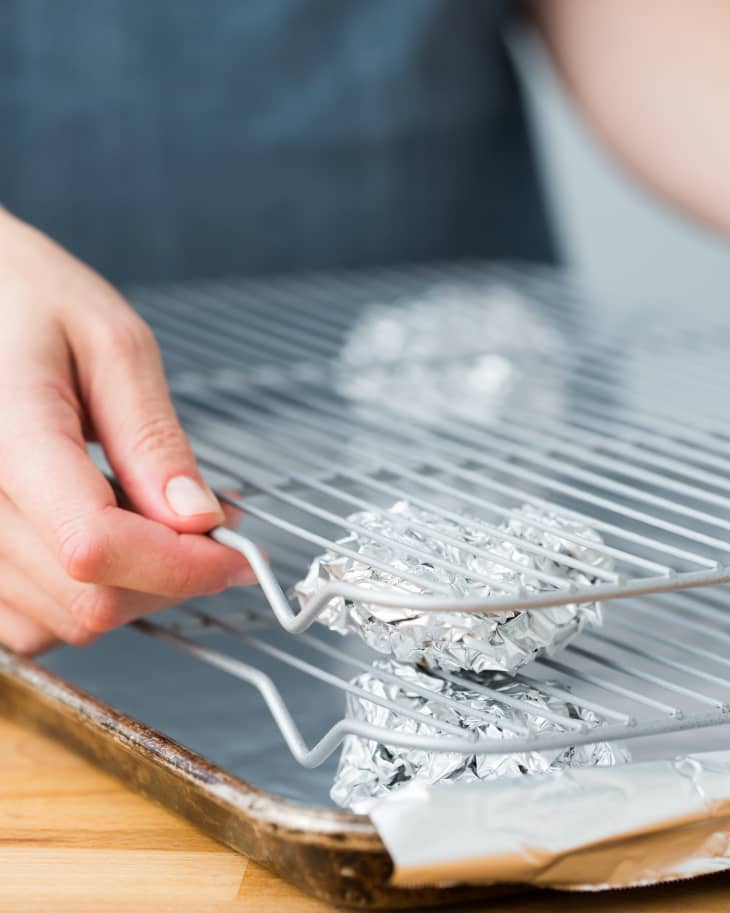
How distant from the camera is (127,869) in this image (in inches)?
16.4

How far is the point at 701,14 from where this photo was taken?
3.62 feet

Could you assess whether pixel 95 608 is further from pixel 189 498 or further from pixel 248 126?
pixel 248 126

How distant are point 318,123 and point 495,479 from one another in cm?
72

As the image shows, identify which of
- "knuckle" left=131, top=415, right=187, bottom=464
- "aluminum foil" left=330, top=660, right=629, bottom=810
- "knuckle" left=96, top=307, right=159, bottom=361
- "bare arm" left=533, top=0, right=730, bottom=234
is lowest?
"aluminum foil" left=330, top=660, right=629, bottom=810

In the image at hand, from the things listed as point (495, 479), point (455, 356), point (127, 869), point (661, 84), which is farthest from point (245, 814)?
point (661, 84)

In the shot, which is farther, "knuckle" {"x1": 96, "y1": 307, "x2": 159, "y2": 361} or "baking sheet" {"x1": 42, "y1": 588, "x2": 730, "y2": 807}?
"knuckle" {"x1": 96, "y1": 307, "x2": 159, "y2": 361}

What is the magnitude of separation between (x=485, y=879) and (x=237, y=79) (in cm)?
100

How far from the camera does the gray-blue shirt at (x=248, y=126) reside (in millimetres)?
1159

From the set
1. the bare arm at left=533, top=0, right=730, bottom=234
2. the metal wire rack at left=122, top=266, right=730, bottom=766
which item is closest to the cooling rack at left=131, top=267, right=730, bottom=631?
the metal wire rack at left=122, top=266, right=730, bottom=766

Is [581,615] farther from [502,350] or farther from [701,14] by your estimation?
[701,14]

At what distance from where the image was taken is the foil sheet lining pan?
356mm

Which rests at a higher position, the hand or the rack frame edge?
the hand

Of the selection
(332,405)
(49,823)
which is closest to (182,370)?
(332,405)

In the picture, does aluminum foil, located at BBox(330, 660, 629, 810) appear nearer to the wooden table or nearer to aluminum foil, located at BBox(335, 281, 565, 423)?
the wooden table
